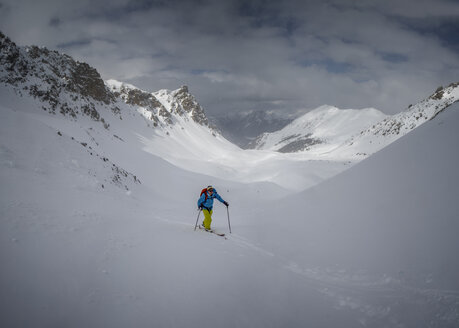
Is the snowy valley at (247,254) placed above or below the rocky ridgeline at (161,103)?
below

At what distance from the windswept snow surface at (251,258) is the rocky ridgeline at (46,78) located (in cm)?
3374

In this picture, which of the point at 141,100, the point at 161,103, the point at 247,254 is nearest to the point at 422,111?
the point at 161,103

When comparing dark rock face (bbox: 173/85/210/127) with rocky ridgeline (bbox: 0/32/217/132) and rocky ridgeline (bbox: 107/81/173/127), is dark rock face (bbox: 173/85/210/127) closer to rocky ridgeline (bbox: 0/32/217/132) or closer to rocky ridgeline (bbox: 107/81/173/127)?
rocky ridgeline (bbox: 0/32/217/132)

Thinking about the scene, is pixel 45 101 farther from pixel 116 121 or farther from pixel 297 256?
pixel 297 256

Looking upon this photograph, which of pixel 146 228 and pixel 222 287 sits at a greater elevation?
pixel 146 228

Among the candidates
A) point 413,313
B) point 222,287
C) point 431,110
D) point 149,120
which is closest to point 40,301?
point 222,287

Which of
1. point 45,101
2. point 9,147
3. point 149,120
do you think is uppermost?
point 149,120

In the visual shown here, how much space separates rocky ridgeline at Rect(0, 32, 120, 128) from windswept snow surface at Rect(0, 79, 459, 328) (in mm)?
33735

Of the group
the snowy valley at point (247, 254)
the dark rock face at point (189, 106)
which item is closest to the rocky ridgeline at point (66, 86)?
the dark rock face at point (189, 106)

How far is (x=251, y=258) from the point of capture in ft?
21.8

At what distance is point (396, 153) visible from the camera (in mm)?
9273

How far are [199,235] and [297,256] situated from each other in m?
3.47

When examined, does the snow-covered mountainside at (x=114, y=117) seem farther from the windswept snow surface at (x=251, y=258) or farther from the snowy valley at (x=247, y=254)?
the windswept snow surface at (x=251, y=258)

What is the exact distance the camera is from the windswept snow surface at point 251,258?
3672 mm
